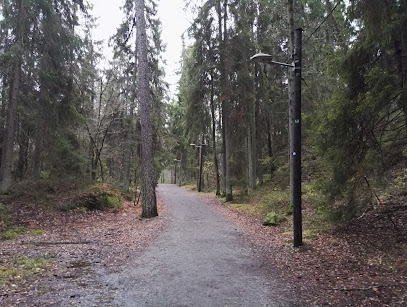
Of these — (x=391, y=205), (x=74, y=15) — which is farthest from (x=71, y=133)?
(x=391, y=205)

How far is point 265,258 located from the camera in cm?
673

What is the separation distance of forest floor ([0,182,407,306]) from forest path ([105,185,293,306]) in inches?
11.4

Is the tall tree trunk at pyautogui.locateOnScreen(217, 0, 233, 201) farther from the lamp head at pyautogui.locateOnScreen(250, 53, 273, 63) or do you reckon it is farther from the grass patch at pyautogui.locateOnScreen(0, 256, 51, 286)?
the grass patch at pyautogui.locateOnScreen(0, 256, 51, 286)

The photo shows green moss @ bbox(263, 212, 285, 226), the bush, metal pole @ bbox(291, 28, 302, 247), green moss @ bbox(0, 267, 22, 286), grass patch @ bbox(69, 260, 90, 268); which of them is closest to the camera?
green moss @ bbox(0, 267, 22, 286)

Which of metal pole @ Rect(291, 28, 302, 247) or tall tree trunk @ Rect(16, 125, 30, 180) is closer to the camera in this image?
metal pole @ Rect(291, 28, 302, 247)

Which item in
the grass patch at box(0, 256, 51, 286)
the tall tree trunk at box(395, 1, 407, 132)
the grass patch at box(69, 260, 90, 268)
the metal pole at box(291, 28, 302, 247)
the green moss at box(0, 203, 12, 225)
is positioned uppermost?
the tall tree trunk at box(395, 1, 407, 132)

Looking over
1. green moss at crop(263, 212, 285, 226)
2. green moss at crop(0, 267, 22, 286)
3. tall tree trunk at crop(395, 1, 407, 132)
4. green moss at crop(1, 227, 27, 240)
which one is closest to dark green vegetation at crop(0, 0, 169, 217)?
green moss at crop(1, 227, 27, 240)

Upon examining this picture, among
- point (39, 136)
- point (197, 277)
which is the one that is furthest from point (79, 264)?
point (39, 136)

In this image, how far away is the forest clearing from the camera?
5.28 meters

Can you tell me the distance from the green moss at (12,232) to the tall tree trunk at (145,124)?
4.54 m

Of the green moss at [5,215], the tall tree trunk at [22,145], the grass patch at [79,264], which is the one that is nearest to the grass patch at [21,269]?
the grass patch at [79,264]

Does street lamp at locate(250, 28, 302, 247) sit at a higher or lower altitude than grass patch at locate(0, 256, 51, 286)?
higher

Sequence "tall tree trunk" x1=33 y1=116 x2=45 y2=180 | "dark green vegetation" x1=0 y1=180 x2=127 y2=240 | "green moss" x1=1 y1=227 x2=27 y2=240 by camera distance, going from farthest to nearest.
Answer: "tall tree trunk" x1=33 y1=116 x2=45 y2=180, "dark green vegetation" x1=0 y1=180 x2=127 y2=240, "green moss" x1=1 y1=227 x2=27 y2=240

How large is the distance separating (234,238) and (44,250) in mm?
4734
